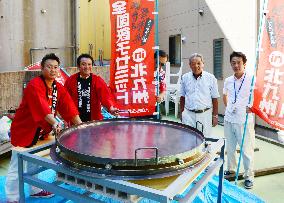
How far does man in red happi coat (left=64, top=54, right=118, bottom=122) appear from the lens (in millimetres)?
5402

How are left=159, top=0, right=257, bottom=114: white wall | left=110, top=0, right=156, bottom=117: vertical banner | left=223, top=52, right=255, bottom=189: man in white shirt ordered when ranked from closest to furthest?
left=223, top=52, right=255, bottom=189: man in white shirt < left=110, top=0, right=156, bottom=117: vertical banner < left=159, top=0, right=257, bottom=114: white wall

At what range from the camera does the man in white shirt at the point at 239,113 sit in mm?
Answer: 5824

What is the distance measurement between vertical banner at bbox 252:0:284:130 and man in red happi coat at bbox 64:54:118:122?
8.25ft

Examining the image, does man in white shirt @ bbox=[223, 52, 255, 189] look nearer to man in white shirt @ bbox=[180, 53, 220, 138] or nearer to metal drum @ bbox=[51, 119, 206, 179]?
man in white shirt @ bbox=[180, 53, 220, 138]

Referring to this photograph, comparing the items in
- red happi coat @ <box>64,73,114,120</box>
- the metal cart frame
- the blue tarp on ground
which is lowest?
the blue tarp on ground

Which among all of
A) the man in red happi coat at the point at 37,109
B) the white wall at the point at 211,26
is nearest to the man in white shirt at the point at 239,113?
the man in red happi coat at the point at 37,109

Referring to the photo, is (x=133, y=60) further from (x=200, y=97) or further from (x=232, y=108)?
(x=232, y=108)

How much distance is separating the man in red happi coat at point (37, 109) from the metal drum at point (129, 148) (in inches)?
32.2

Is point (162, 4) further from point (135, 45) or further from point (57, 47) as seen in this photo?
point (135, 45)

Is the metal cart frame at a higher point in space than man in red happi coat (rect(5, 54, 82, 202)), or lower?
lower

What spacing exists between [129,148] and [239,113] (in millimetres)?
3524

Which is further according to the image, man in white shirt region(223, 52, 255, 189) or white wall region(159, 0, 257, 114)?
white wall region(159, 0, 257, 114)

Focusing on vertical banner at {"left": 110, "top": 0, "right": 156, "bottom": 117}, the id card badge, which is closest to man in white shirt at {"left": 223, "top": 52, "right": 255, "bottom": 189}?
the id card badge

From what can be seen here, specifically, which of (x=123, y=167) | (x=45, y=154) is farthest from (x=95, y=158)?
(x=45, y=154)
